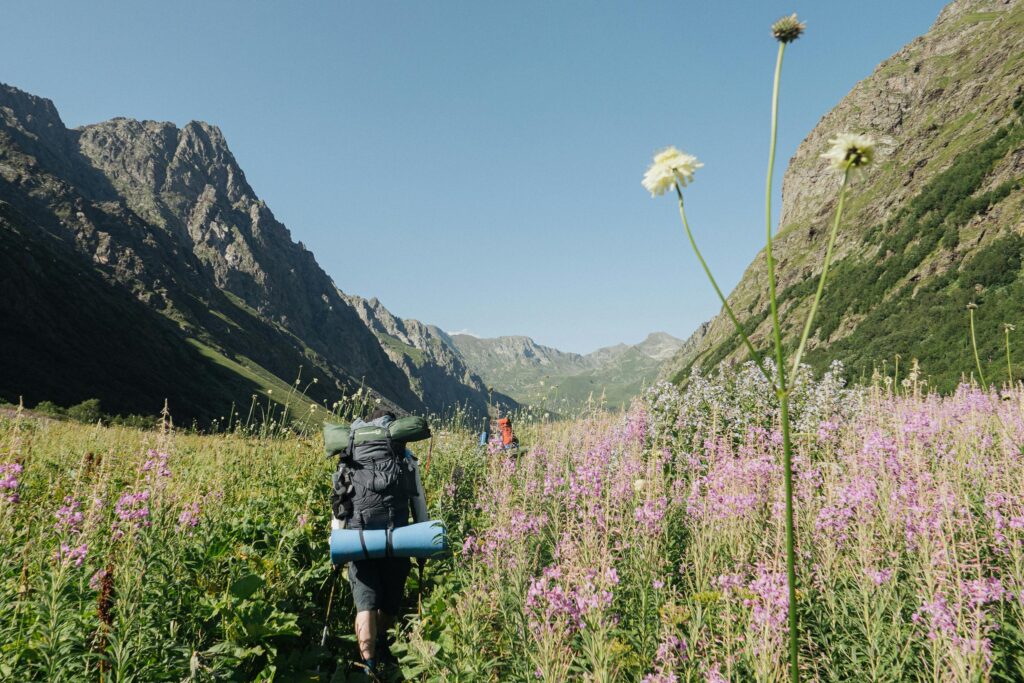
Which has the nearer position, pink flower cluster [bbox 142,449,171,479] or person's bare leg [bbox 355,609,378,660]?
pink flower cluster [bbox 142,449,171,479]

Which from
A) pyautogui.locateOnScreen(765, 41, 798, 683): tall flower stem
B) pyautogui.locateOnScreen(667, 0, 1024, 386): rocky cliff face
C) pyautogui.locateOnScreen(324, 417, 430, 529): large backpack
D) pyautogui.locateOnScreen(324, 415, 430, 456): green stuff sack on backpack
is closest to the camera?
pyautogui.locateOnScreen(765, 41, 798, 683): tall flower stem

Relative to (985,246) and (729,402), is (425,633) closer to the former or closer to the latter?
(729,402)

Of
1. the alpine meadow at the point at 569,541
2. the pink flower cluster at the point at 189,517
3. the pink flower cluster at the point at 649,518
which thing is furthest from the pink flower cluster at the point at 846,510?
the pink flower cluster at the point at 189,517

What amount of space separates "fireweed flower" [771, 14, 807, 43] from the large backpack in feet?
14.6

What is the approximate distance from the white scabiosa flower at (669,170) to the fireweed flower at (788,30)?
435 millimetres

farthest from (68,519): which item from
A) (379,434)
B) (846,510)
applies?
(846,510)

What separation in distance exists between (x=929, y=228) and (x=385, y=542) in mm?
74859

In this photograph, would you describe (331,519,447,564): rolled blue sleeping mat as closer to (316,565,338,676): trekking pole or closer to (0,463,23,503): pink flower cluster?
(316,565,338,676): trekking pole

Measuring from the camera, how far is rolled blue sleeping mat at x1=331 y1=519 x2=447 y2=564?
4.62m

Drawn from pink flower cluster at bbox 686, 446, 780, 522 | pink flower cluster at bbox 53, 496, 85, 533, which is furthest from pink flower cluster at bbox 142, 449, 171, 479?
pink flower cluster at bbox 686, 446, 780, 522

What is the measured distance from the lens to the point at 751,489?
5.34 meters

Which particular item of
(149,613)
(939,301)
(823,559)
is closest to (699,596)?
(823,559)

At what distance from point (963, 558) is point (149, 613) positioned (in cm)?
621

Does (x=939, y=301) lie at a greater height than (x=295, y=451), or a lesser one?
greater
